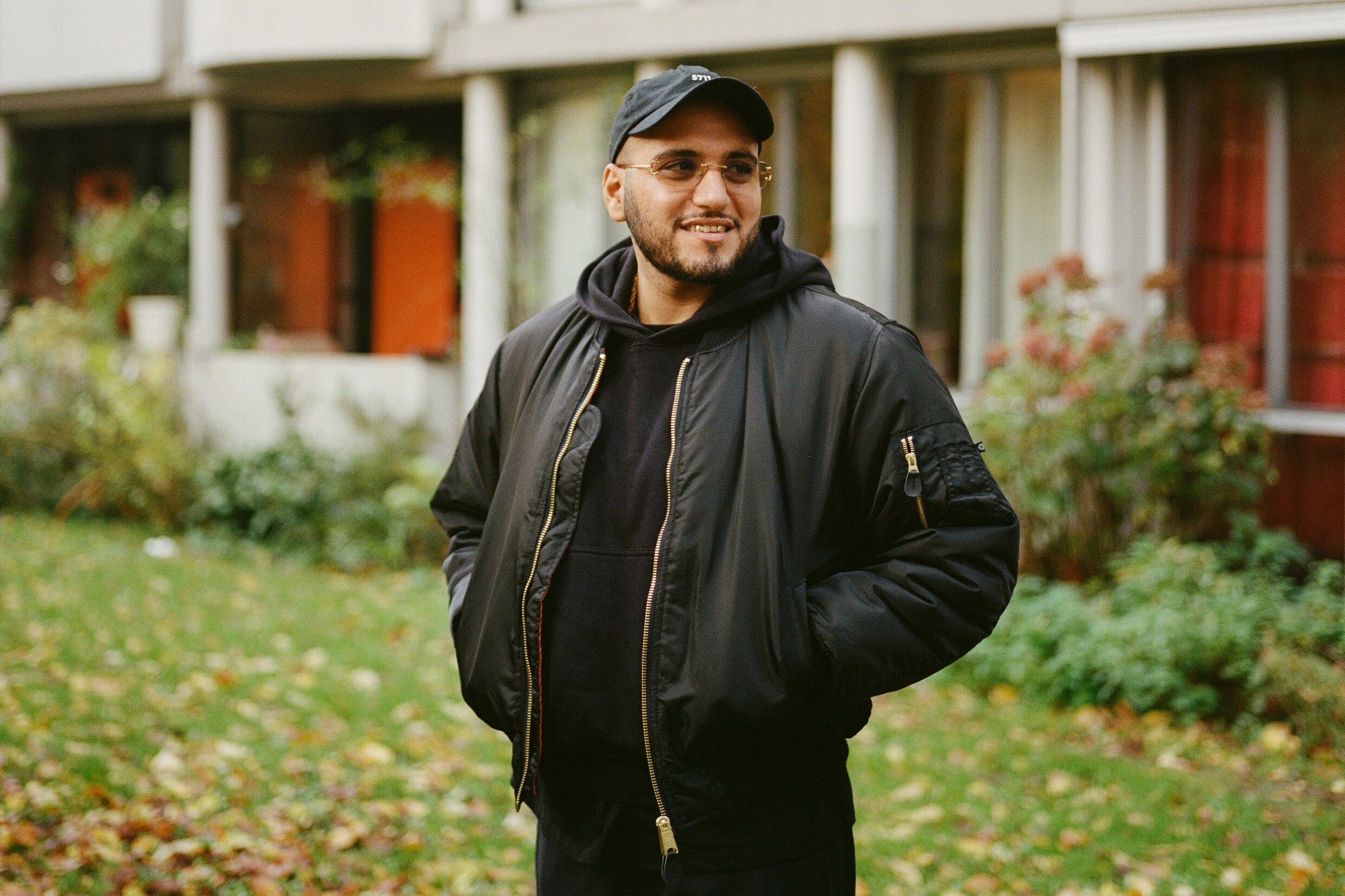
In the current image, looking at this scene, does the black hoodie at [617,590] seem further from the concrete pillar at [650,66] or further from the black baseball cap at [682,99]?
the concrete pillar at [650,66]

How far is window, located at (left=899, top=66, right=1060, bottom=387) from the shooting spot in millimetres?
10484

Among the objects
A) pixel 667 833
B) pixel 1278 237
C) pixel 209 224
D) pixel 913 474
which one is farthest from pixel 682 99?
pixel 209 224

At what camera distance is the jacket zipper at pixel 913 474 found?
8.43ft

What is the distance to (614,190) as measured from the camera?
116 inches

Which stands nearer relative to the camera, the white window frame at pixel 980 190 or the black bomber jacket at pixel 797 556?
the black bomber jacket at pixel 797 556

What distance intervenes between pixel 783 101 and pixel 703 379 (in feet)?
30.7

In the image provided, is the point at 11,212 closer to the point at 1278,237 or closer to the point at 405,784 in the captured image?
the point at 405,784

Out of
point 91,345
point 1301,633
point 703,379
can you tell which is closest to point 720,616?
point 703,379

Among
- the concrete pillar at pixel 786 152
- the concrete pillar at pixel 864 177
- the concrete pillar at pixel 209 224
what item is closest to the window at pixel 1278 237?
the concrete pillar at pixel 864 177

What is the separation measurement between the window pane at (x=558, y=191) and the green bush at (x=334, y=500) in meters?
1.71

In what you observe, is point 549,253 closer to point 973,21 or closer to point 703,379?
point 973,21

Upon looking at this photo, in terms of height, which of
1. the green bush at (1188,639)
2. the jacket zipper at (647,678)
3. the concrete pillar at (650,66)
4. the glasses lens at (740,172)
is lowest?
the green bush at (1188,639)

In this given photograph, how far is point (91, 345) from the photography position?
43.7 ft

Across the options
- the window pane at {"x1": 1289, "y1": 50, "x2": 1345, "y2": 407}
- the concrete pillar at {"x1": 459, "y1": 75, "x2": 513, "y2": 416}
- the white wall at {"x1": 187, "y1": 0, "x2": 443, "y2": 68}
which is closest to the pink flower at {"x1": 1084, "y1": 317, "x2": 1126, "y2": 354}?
the window pane at {"x1": 1289, "y1": 50, "x2": 1345, "y2": 407}
